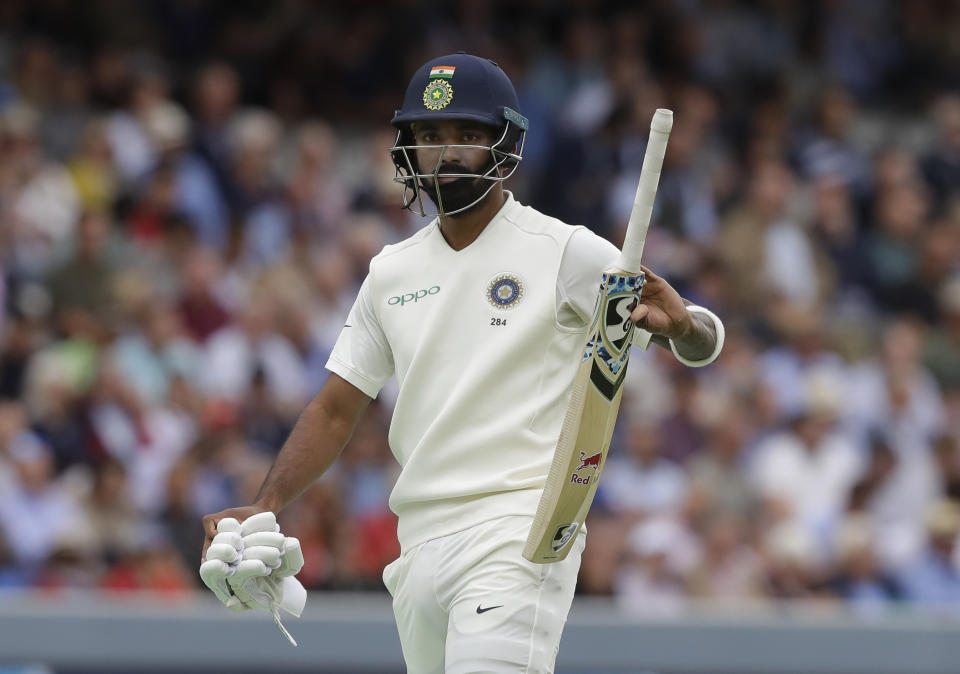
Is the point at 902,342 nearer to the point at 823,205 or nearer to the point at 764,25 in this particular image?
the point at 823,205

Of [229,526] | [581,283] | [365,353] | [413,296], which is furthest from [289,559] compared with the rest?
[581,283]

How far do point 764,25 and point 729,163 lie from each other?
229 cm

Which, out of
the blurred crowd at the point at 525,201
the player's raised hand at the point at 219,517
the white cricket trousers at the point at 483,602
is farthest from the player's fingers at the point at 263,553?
the blurred crowd at the point at 525,201

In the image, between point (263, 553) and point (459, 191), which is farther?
point (459, 191)

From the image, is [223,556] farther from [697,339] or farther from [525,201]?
[525,201]

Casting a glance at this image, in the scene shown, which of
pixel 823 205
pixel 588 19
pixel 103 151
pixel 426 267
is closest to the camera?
pixel 426 267

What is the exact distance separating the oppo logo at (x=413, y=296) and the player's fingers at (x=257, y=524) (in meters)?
0.76

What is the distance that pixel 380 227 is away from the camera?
1096 centimetres

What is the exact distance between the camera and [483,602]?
4.39m

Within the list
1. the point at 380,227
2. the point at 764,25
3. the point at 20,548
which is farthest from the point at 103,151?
the point at 764,25

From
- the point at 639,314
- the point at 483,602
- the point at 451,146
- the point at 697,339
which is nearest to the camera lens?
the point at 639,314

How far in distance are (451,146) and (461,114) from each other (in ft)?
0.32

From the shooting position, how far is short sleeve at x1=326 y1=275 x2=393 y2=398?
4.89 metres

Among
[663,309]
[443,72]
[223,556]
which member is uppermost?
[443,72]
